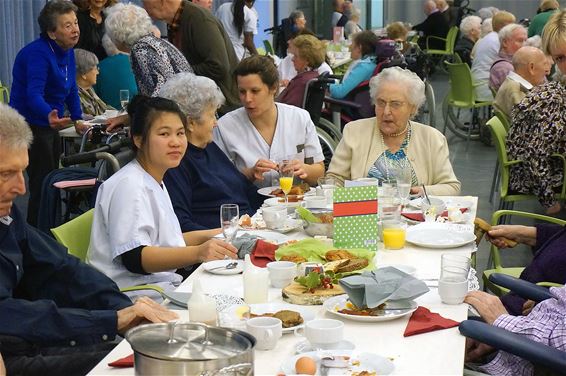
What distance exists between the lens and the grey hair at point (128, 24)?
4859 millimetres

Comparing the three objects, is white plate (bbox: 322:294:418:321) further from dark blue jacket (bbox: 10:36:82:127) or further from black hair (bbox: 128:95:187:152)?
dark blue jacket (bbox: 10:36:82:127)

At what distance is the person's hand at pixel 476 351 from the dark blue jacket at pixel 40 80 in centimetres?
379

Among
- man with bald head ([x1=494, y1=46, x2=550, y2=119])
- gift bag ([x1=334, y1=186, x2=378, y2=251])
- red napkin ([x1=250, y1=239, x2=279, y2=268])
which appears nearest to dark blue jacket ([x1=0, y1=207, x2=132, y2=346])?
red napkin ([x1=250, y1=239, x2=279, y2=268])

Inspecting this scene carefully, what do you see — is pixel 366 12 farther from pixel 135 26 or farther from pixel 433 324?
pixel 433 324

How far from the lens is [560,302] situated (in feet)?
7.88

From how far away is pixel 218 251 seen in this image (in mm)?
2855

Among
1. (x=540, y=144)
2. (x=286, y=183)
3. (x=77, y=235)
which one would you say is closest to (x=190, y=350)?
(x=77, y=235)

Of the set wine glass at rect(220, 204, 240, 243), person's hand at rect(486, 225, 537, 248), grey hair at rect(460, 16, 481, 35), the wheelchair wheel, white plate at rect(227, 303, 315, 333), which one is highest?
grey hair at rect(460, 16, 481, 35)

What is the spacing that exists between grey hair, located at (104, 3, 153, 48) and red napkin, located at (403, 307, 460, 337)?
3096 mm

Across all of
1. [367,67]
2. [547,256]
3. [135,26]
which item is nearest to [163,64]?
[135,26]

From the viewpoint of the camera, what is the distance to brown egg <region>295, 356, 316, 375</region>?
1866 mm

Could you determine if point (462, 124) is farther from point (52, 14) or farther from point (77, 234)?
point (77, 234)

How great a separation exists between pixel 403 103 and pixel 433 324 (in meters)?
A: 2.11

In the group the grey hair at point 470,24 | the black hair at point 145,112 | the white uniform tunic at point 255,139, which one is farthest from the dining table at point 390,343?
the grey hair at point 470,24
